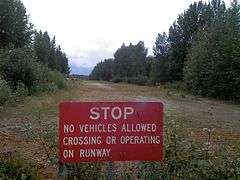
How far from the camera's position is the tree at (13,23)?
30873 millimetres

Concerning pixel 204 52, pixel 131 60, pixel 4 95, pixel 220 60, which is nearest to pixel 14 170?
pixel 4 95

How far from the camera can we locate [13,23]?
Result: 102ft

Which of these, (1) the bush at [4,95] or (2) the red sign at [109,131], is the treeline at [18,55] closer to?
(1) the bush at [4,95]

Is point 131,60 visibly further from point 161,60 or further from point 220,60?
point 220,60

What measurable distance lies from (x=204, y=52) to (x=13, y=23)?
1499 cm

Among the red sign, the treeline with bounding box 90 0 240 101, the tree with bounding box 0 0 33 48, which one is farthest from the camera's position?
the treeline with bounding box 90 0 240 101

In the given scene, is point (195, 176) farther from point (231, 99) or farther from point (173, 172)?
point (231, 99)

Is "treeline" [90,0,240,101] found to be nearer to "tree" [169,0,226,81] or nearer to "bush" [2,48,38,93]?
"tree" [169,0,226,81]

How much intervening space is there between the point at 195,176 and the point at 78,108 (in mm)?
1951

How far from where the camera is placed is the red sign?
17.3 ft

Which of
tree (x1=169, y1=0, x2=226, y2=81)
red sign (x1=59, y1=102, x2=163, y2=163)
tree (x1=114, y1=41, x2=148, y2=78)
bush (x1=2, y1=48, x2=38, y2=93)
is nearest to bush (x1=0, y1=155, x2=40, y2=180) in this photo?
red sign (x1=59, y1=102, x2=163, y2=163)

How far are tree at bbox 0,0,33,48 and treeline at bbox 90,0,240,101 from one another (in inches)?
539

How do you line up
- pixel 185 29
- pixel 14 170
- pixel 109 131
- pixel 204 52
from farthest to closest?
pixel 185 29, pixel 204 52, pixel 14 170, pixel 109 131

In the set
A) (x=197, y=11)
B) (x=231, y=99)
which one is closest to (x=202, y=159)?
(x=231, y=99)
